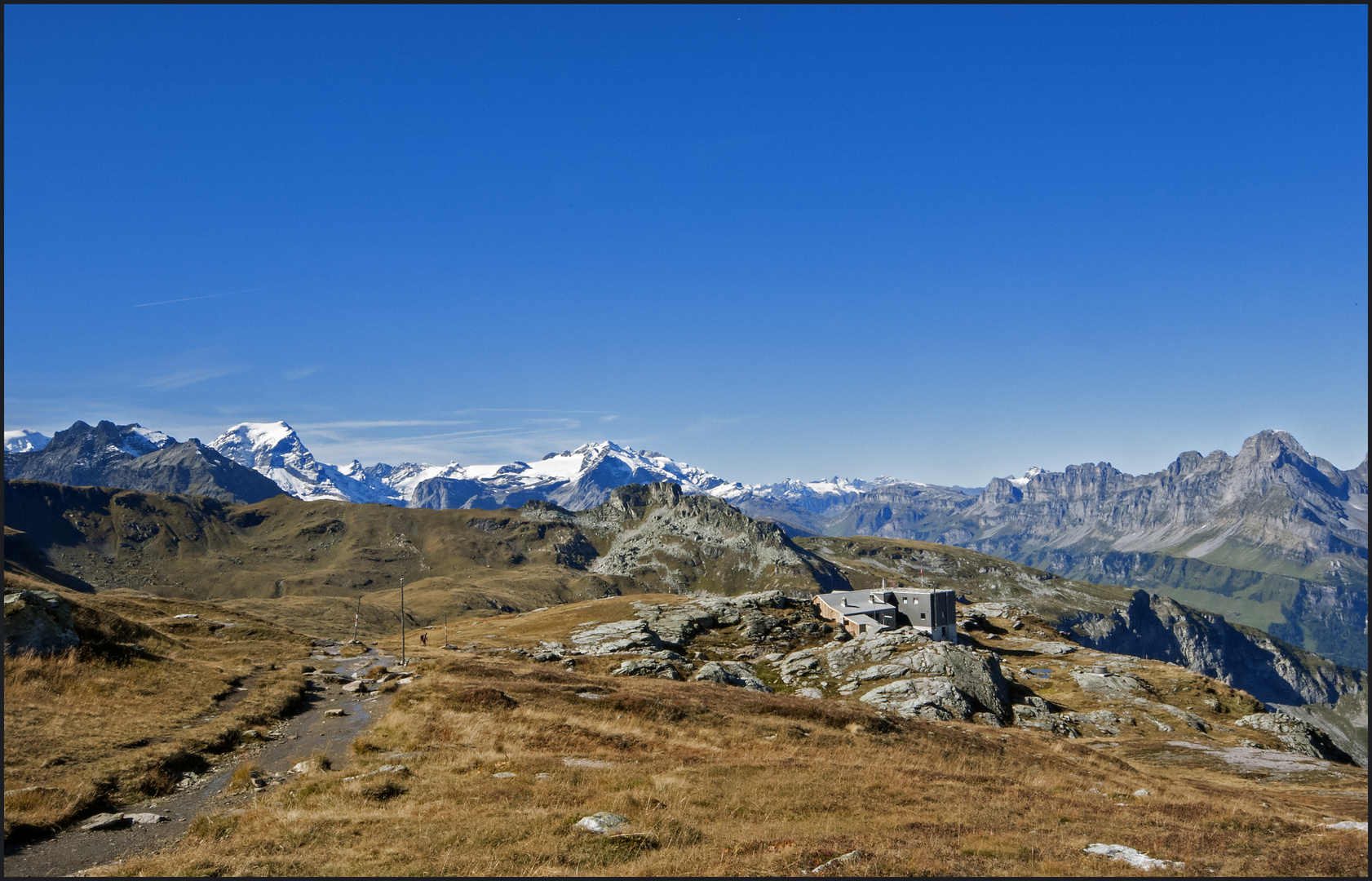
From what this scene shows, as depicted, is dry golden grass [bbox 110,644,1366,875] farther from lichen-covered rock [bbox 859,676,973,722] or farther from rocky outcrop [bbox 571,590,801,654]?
rocky outcrop [bbox 571,590,801,654]

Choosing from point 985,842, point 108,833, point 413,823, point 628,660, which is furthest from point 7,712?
point 628,660

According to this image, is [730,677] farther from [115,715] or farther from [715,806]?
[115,715]

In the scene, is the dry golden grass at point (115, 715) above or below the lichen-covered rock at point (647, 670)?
above

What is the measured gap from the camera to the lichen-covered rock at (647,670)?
6931 centimetres

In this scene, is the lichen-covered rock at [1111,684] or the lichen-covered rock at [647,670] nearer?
the lichen-covered rock at [647,670]

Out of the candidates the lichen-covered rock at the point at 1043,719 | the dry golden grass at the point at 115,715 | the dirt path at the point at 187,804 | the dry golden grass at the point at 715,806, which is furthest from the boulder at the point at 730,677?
the dry golden grass at the point at 115,715

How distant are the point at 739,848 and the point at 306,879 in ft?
34.9

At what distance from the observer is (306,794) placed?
24109 millimetres

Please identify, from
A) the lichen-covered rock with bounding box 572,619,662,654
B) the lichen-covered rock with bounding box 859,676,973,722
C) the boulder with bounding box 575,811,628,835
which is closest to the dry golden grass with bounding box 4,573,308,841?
the boulder with bounding box 575,811,628,835

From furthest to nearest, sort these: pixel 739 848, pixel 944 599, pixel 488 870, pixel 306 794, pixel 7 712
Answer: pixel 944 599
pixel 7 712
pixel 306 794
pixel 739 848
pixel 488 870

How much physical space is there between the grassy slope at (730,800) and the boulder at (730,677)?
15090 millimetres

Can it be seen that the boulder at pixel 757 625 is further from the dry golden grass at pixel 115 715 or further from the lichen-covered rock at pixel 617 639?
the dry golden grass at pixel 115 715

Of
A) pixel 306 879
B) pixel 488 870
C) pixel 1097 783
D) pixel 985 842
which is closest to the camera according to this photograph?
pixel 306 879

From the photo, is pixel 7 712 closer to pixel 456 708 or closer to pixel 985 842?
pixel 456 708
